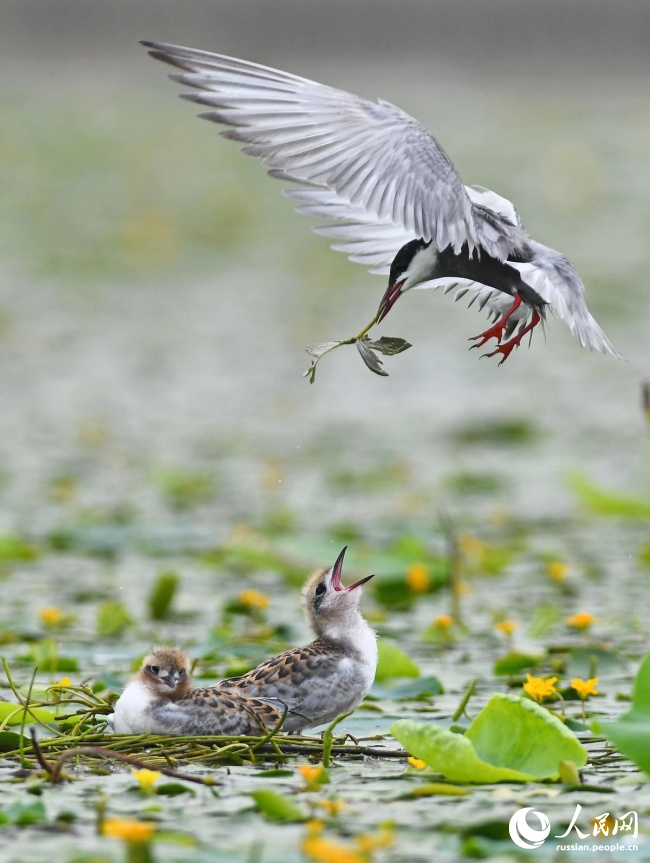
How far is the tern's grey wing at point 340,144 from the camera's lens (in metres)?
4.86

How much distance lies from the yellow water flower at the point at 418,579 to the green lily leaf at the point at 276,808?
3660mm

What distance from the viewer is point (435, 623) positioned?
23.1 ft

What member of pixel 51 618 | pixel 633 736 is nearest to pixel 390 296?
pixel 633 736

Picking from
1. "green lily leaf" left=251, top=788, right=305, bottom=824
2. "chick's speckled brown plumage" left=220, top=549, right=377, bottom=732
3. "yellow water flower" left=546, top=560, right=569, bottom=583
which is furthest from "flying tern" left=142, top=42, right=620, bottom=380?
"yellow water flower" left=546, top=560, right=569, bottom=583

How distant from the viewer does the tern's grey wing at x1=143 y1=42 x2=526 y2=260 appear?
191 inches

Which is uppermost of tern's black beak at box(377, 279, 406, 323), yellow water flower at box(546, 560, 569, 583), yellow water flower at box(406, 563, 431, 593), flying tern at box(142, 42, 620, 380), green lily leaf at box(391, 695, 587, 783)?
flying tern at box(142, 42, 620, 380)

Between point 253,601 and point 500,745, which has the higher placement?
point 253,601

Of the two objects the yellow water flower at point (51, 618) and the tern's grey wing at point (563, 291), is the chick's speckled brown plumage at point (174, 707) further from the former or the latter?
the yellow water flower at point (51, 618)

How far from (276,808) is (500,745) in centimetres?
88

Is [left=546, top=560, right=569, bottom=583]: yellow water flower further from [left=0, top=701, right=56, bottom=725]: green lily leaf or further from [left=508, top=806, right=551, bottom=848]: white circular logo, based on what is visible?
[left=508, top=806, right=551, bottom=848]: white circular logo

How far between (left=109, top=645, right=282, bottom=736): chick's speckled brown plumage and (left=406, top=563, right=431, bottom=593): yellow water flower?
9.18 feet

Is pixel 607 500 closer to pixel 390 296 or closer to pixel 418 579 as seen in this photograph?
pixel 418 579

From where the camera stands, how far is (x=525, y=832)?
13.4ft

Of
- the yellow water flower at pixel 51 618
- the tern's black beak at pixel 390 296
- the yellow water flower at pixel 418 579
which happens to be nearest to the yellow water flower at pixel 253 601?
the yellow water flower at pixel 51 618
